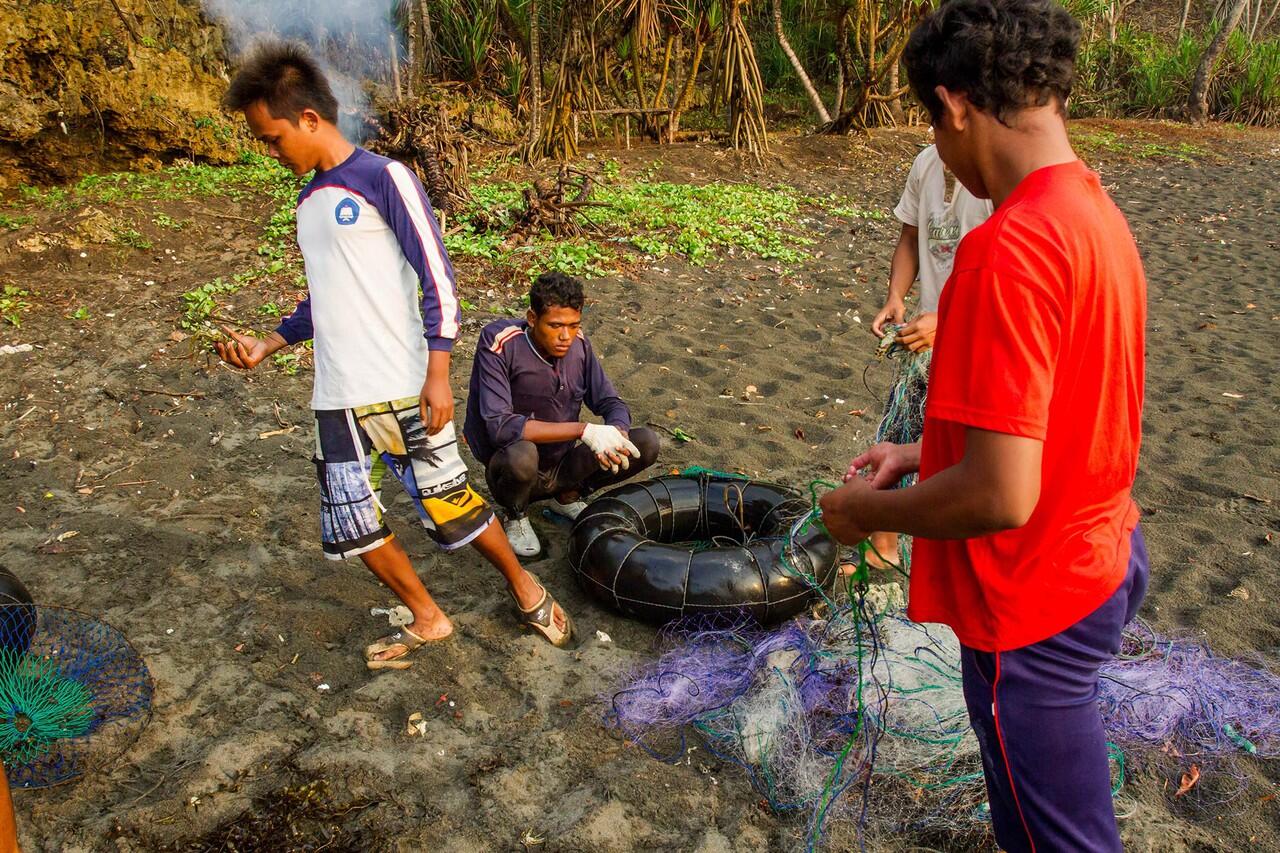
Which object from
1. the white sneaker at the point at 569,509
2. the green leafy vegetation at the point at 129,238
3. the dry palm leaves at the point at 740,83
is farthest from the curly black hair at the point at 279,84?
the dry palm leaves at the point at 740,83

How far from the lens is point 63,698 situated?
2.56m

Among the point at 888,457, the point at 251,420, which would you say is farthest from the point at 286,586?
the point at 888,457

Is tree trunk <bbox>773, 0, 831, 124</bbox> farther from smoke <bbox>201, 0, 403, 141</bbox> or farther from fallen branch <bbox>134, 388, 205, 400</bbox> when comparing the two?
fallen branch <bbox>134, 388, 205, 400</bbox>

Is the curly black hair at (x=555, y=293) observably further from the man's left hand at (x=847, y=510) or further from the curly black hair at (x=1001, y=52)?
the curly black hair at (x=1001, y=52)

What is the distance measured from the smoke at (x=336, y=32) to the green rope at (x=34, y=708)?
7693 millimetres

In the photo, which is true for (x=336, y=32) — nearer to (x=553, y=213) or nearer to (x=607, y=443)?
(x=553, y=213)

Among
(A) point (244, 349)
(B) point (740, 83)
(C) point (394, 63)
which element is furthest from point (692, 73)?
(A) point (244, 349)

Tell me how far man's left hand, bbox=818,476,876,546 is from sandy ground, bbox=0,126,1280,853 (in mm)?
1242

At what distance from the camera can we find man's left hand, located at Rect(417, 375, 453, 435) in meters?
2.67

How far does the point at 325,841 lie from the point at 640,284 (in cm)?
536

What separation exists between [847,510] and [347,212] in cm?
176

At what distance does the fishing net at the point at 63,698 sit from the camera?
8.07 ft

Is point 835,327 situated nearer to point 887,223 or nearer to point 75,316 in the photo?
point 887,223

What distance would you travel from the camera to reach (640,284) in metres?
7.16
